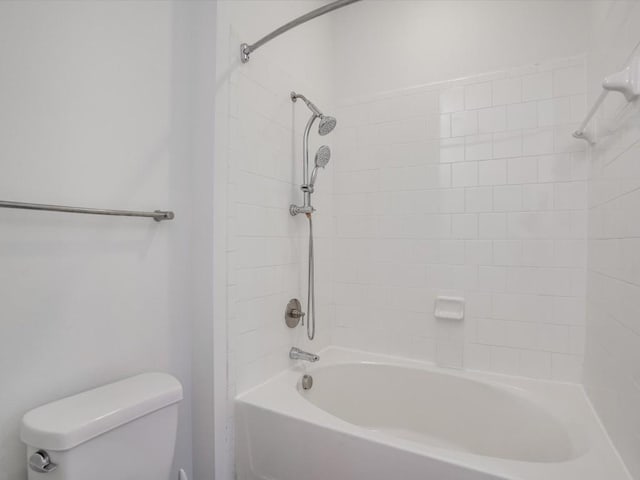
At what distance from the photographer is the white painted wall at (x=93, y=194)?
0.95 meters

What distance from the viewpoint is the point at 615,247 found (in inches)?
47.4

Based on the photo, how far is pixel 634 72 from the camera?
97 centimetres

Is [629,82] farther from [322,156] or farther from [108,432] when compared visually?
[108,432]

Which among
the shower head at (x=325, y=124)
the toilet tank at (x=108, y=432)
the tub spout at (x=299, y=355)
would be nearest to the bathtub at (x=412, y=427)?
the tub spout at (x=299, y=355)

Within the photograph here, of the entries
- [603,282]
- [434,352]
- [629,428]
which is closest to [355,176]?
[434,352]

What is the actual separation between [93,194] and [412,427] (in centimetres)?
189

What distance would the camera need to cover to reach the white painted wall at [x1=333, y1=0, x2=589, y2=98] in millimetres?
1729

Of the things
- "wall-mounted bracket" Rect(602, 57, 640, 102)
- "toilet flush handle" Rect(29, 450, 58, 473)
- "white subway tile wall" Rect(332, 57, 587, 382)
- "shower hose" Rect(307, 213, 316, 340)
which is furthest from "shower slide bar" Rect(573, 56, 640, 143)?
"toilet flush handle" Rect(29, 450, 58, 473)

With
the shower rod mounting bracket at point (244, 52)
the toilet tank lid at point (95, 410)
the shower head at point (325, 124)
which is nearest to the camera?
the toilet tank lid at point (95, 410)

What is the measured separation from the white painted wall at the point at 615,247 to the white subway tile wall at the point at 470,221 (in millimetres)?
125

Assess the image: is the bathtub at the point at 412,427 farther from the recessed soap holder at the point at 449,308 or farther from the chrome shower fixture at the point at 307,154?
the chrome shower fixture at the point at 307,154

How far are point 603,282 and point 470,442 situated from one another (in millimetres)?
1001

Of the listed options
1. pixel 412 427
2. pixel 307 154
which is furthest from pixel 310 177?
pixel 412 427

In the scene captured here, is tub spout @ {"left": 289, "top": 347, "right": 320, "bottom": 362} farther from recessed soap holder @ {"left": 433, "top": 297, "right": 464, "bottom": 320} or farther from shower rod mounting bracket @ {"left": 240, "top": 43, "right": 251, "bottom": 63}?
shower rod mounting bracket @ {"left": 240, "top": 43, "right": 251, "bottom": 63}
